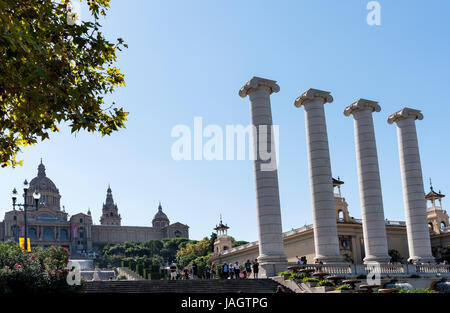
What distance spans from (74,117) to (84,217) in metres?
178

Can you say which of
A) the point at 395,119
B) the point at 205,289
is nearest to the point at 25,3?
the point at 205,289

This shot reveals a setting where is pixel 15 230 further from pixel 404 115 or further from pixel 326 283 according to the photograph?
pixel 326 283

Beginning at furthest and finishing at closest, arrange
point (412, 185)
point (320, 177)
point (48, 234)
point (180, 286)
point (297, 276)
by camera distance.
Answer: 1. point (48, 234)
2. point (412, 185)
3. point (320, 177)
4. point (297, 276)
5. point (180, 286)

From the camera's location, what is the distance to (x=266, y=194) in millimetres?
33625

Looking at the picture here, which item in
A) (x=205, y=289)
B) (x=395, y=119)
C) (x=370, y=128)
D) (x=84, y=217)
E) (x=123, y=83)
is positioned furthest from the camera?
(x=84, y=217)

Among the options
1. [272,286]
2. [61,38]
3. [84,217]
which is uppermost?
[84,217]

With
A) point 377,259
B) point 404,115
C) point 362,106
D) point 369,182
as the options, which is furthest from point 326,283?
point 404,115

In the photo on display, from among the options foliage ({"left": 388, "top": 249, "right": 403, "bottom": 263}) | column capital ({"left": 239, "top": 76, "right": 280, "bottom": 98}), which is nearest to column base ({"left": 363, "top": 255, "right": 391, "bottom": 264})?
column capital ({"left": 239, "top": 76, "right": 280, "bottom": 98})

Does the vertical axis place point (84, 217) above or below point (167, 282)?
above

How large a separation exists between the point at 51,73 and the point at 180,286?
675 inches

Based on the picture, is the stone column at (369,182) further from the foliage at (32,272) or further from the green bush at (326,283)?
the foliage at (32,272)

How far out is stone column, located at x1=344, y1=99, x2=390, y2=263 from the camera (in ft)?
127
